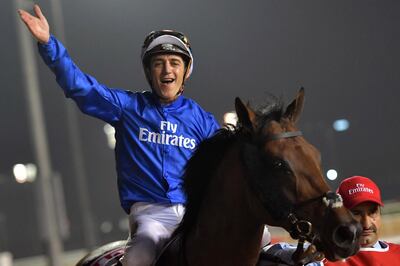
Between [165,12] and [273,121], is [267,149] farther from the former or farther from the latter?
[165,12]

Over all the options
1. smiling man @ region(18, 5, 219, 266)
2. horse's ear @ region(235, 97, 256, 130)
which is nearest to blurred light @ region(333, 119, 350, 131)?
smiling man @ region(18, 5, 219, 266)

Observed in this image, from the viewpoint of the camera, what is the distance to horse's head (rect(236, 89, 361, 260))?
8.07ft

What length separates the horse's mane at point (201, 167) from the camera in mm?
3098

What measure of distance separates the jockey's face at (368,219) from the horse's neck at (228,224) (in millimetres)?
867

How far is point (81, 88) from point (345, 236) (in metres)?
1.66

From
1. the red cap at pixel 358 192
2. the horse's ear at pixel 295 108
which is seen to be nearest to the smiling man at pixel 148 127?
the horse's ear at pixel 295 108

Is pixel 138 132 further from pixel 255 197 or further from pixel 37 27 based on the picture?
pixel 255 197

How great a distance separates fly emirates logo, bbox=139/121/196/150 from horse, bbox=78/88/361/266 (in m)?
0.25

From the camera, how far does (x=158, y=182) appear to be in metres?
3.32

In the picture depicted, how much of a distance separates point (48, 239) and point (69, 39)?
1356 centimetres

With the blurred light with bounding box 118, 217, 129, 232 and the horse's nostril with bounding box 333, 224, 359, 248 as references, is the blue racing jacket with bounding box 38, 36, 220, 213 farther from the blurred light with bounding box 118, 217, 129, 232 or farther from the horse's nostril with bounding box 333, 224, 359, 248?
the blurred light with bounding box 118, 217, 129, 232

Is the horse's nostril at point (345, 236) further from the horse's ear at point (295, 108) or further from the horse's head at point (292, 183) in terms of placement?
the horse's ear at point (295, 108)

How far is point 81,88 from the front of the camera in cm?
330

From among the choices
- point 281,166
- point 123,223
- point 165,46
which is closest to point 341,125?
point 123,223
